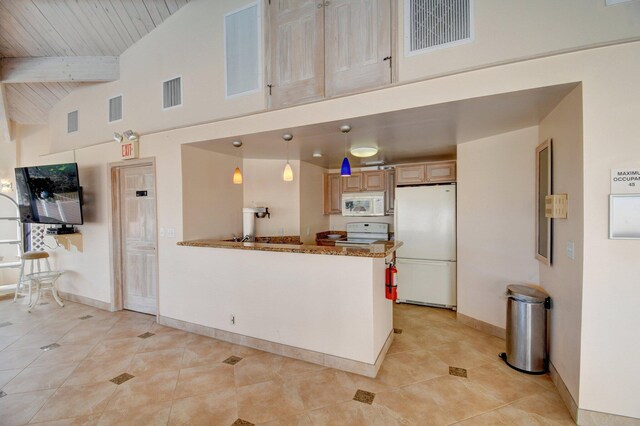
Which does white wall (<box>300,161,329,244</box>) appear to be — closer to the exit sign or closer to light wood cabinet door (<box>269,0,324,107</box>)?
light wood cabinet door (<box>269,0,324,107</box>)

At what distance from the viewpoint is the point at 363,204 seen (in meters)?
5.20

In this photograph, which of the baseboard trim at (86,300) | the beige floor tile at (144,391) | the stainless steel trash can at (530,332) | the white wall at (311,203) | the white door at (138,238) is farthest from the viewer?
the white wall at (311,203)

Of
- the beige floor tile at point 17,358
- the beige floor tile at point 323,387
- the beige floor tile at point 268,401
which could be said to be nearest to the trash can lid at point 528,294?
the beige floor tile at point 323,387

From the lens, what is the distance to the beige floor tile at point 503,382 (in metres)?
2.31

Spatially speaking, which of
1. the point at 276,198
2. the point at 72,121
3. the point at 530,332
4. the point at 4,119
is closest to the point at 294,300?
the point at 530,332

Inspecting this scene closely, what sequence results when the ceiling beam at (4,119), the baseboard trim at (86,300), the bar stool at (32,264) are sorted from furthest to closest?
the ceiling beam at (4,119)
the bar stool at (32,264)
the baseboard trim at (86,300)

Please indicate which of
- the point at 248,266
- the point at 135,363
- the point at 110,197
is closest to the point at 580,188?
the point at 248,266

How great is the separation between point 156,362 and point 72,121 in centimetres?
442

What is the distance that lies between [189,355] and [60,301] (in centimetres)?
329

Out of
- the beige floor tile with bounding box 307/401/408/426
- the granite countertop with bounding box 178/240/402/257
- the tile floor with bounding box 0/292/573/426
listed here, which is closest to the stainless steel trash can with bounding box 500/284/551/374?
the tile floor with bounding box 0/292/573/426

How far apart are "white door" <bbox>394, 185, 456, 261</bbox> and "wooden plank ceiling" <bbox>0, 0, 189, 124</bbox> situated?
4.00 metres

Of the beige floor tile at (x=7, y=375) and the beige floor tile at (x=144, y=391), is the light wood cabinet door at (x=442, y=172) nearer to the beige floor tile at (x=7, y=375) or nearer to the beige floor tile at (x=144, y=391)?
the beige floor tile at (x=144, y=391)

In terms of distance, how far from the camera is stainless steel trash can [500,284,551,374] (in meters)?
2.58

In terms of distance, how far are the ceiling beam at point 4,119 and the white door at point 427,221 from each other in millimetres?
6559
